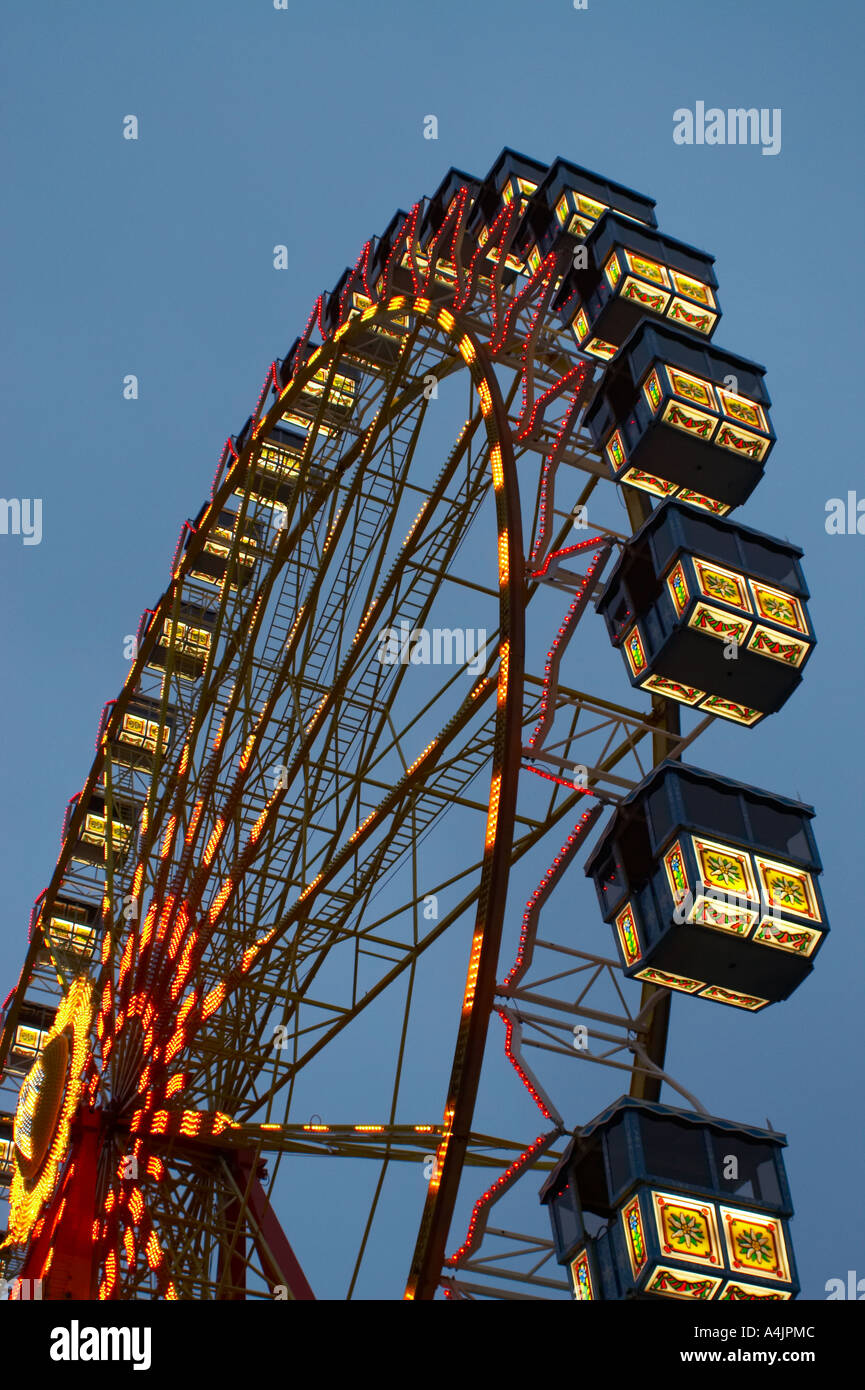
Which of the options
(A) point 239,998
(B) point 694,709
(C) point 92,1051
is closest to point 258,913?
(A) point 239,998

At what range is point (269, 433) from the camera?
2205 cm

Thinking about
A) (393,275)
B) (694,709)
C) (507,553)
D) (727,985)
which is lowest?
(727,985)

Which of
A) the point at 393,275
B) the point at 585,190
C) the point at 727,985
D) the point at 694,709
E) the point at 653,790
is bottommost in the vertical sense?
the point at 727,985

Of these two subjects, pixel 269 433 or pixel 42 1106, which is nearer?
pixel 42 1106

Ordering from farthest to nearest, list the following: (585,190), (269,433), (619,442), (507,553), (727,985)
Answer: (269,433)
(585,190)
(619,442)
(507,553)
(727,985)

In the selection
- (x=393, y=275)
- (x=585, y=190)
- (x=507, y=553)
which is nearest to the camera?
(x=507, y=553)

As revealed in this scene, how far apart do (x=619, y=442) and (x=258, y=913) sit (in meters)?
6.74

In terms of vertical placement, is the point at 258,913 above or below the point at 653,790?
above

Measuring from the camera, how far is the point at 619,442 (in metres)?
14.7
